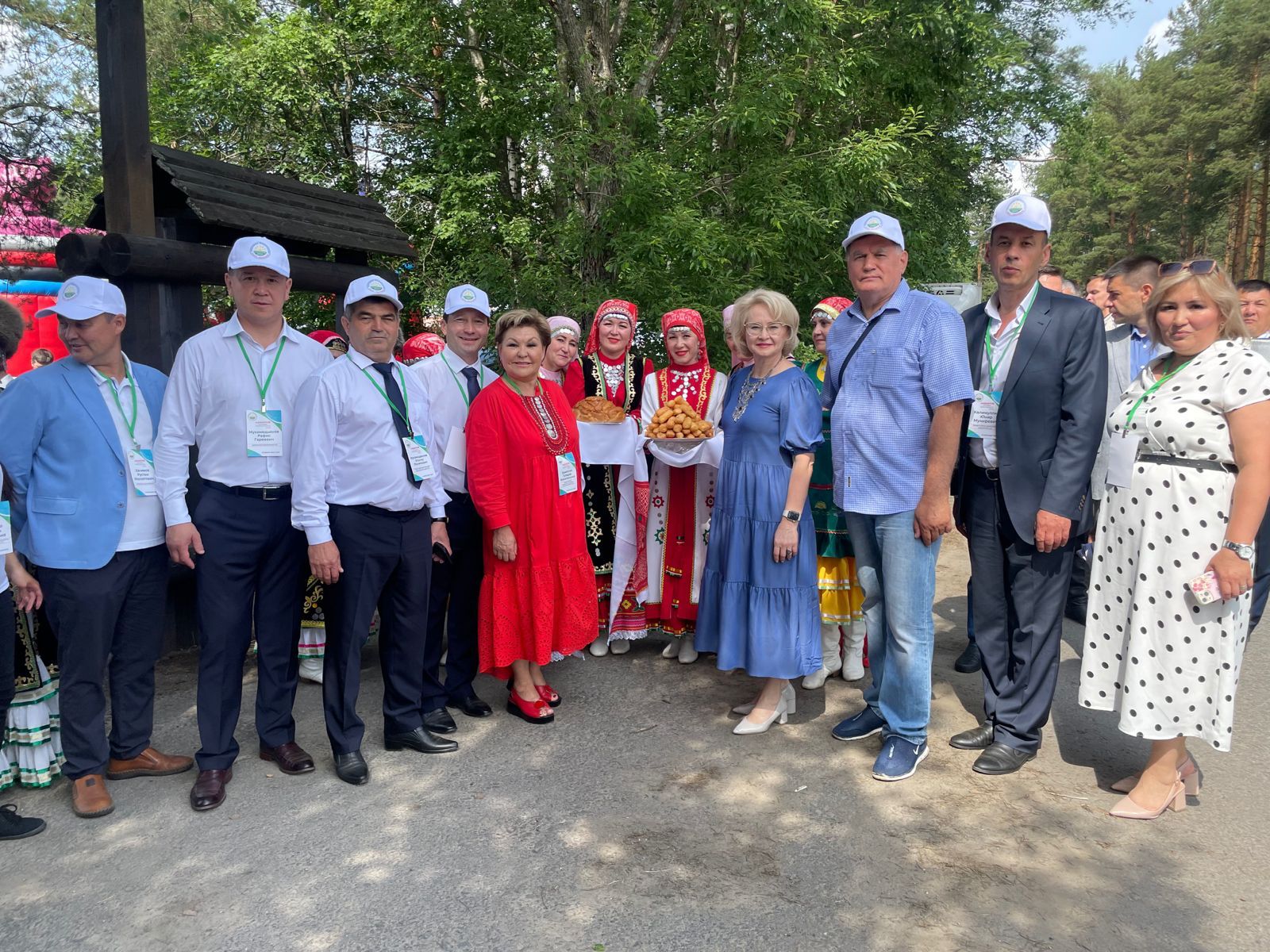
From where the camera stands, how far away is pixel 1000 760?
380 centimetres

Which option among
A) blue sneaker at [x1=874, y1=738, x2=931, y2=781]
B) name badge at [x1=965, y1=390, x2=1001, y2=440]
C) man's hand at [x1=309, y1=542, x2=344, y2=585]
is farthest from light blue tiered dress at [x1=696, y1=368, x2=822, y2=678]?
man's hand at [x1=309, y1=542, x2=344, y2=585]

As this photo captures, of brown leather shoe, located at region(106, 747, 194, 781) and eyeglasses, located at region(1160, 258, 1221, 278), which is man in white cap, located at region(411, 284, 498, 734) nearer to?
brown leather shoe, located at region(106, 747, 194, 781)


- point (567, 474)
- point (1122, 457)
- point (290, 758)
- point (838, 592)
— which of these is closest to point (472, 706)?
point (290, 758)

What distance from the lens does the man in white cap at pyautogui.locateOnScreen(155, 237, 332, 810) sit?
3508mm

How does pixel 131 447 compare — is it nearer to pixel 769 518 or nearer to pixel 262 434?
pixel 262 434

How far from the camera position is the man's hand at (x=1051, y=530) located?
359 cm

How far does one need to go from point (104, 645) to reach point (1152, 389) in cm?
412

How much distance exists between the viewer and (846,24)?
10820 mm

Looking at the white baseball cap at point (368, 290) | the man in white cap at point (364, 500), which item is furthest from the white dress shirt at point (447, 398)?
the white baseball cap at point (368, 290)

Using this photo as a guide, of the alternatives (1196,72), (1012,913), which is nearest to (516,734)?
(1012,913)

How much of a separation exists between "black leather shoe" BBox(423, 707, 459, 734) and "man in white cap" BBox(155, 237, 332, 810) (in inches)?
33.9

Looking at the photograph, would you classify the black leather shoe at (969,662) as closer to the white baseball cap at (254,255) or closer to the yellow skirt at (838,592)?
the yellow skirt at (838,592)

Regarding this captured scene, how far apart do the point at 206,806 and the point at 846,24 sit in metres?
10.7

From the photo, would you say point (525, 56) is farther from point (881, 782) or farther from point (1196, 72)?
point (1196, 72)
